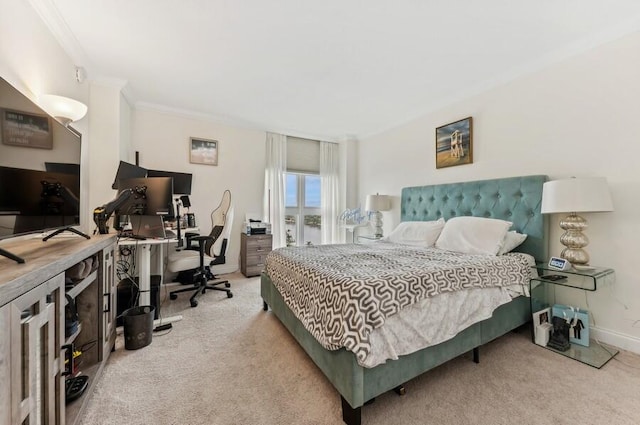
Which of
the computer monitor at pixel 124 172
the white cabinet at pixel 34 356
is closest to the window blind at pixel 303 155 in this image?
the computer monitor at pixel 124 172

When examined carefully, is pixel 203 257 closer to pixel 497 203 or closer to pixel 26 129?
pixel 26 129

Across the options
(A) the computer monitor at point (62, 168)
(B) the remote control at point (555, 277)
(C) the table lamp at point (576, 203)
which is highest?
(A) the computer monitor at point (62, 168)

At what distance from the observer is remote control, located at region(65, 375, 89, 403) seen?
4.27 ft

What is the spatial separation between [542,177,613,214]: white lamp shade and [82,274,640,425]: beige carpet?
110cm

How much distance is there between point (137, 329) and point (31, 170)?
1332mm

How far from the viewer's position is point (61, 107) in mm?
1945

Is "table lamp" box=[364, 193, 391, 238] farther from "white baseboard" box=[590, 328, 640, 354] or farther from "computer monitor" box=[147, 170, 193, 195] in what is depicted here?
"computer monitor" box=[147, 170, 193, 195]

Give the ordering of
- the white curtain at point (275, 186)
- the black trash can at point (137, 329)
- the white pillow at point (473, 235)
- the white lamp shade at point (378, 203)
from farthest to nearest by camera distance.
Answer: the white curtain at point (275, 186) → the white lamp shade at point (378, 203) → the white pillow at point (473, 235) → the black trash can at point (137, 329)

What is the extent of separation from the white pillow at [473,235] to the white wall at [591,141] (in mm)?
547

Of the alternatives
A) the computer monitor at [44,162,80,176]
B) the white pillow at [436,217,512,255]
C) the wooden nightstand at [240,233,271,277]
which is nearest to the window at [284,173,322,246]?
the wooden nightstand at [240,233,271,277]

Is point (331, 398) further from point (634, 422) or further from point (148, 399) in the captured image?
point (634, 422)

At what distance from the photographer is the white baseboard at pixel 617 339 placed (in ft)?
6.19

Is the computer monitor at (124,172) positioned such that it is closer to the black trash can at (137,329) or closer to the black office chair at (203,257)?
the black office chair at (203,257)

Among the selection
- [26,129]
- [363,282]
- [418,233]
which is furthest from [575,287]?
[26,129]
